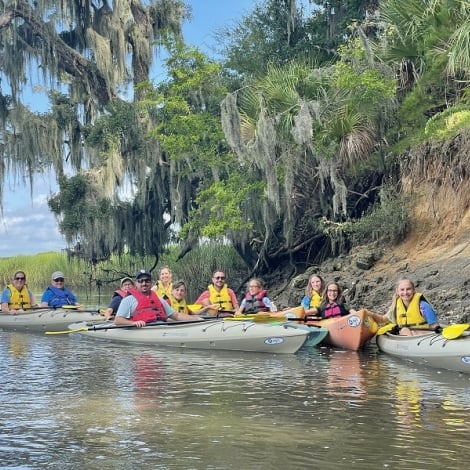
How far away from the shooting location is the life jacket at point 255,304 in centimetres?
1636

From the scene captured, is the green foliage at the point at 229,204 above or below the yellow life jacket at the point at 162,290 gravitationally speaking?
above

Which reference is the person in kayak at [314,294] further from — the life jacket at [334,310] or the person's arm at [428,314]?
the person's arm at [428,314]

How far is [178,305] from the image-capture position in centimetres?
1684

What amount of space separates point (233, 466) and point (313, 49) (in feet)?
78.3

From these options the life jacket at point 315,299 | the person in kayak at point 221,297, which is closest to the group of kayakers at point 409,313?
the life jacket at point 315,299

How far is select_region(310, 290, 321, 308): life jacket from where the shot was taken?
16375 millimetres

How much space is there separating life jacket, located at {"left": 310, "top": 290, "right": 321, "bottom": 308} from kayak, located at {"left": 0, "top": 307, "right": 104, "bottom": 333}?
4.82 meters

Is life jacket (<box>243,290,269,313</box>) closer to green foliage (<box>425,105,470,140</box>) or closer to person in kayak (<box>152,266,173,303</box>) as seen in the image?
person in kayak (<box>152,266,173,303</box>)

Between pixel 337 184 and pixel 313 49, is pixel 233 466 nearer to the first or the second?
pixel 337 184

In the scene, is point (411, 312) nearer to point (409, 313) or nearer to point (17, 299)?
point (409, 313)

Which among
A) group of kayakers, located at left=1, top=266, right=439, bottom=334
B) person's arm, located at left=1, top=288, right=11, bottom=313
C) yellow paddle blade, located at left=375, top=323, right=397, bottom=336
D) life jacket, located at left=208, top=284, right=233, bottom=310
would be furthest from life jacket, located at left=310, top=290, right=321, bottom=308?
person's arm, located at left=1, top=288, right=11, bottom=313

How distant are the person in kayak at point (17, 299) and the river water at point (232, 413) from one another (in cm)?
609

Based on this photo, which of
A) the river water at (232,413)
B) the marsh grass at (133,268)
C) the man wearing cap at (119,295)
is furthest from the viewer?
the marsh grass at (133,268)

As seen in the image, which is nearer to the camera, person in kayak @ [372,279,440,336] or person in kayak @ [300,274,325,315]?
person in kayak @ [372,279,440,336]
